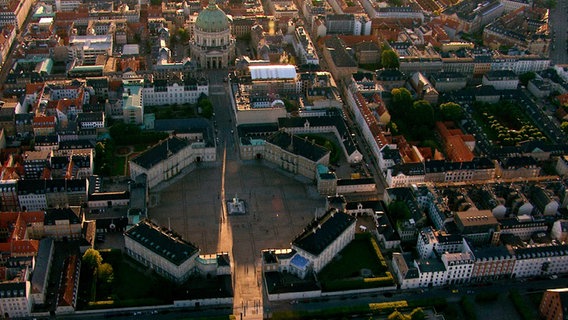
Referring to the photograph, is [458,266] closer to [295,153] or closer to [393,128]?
[295,153]

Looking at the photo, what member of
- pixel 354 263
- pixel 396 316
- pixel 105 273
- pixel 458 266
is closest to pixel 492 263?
pixel 458 266

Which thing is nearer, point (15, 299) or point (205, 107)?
point (15, 299)

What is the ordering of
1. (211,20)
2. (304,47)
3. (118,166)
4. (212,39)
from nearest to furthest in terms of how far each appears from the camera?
(118,166), (211,20), (212,39), (304,47)

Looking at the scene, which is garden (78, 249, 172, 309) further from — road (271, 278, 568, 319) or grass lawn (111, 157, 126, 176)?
grass lawn (111, 157, 126, 176)

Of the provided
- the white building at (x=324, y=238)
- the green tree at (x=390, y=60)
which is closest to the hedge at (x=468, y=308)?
the white building at (x=324, y=238)

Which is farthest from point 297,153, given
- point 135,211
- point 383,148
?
point 135,211

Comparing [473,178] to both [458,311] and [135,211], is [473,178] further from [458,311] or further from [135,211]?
[135,211]
